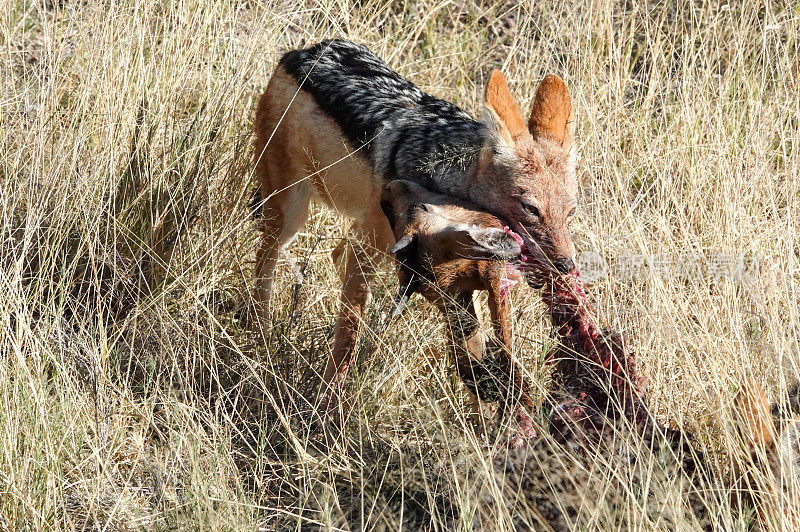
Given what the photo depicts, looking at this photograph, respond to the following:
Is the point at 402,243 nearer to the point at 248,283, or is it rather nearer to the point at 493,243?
the point at 493,243

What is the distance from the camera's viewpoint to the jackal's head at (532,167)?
3605 mm

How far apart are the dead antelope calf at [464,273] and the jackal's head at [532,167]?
0.17m

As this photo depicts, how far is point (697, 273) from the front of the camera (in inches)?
135

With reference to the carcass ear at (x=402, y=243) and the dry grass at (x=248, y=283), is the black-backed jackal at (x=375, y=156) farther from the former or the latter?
the carcass ear at (x=402, y=243)

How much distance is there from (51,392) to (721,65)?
468cm

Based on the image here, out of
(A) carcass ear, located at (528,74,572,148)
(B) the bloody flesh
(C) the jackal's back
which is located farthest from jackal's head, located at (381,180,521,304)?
(A) carcass ear, located at (528,74,572,148)

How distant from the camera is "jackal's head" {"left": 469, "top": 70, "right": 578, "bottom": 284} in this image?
11.8 feet

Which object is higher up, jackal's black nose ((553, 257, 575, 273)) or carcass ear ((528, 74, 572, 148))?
carcass ear ((528, 74, 572, 148))

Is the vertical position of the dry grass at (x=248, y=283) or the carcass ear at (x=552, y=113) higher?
the carcass ear at (x=552, y=113)

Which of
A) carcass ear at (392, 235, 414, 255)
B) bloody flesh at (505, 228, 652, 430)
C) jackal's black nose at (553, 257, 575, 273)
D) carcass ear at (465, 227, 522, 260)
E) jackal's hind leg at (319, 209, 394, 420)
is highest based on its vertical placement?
carcass ear at (465, 227, 522, 260)

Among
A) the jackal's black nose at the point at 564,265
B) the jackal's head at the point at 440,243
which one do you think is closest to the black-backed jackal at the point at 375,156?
the jackal's black nose at the point at 564,265

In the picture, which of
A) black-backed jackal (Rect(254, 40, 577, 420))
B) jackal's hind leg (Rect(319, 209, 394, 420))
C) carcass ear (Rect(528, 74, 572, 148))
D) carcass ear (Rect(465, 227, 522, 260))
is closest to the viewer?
carcass ear (Rect(465, 227, 522, 260))

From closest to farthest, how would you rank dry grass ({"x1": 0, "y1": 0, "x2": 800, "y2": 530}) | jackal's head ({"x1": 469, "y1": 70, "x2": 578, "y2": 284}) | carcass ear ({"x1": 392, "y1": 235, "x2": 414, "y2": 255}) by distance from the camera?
carcass ear ({"x1": 392, "y1": 235, "x2": 414, "y2": 255}) → dry grass ({"x1": 0, "y1": 0, "x2": 800, "y2": 530}) → jackal's head ({"x1": 469, "y1": 70, "x2": 578, "y2": 284})

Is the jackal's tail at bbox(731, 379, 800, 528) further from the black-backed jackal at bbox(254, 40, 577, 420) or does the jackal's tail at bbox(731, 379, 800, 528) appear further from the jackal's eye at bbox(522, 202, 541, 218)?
the jackal's eye at bbox(522, 202, 541, 218)
